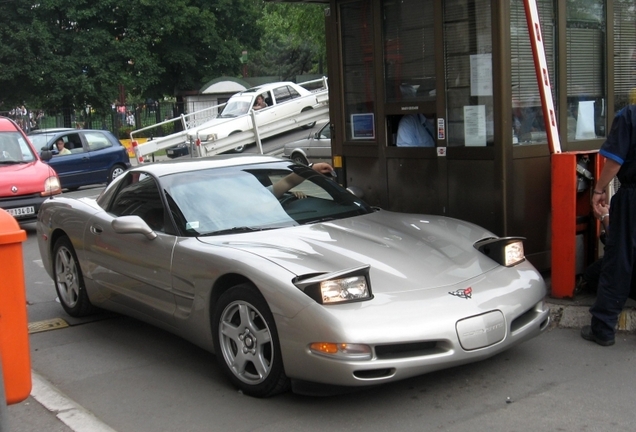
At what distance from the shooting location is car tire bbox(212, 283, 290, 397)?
14.4 feet

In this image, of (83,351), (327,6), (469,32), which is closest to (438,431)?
(83,351)

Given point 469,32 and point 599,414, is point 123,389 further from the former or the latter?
point 469,32

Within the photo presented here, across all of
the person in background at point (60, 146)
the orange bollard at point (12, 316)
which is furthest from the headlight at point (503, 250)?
the person in background at point (60, 146)

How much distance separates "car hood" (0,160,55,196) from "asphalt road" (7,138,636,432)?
22.1 feet

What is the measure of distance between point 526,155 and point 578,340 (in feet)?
6.48

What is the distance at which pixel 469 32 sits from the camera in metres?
7.04

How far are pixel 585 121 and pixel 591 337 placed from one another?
2.71m

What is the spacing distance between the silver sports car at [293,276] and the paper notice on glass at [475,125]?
156 cm

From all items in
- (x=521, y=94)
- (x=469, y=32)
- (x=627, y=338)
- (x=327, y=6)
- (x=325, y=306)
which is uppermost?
(x=327, y=6)

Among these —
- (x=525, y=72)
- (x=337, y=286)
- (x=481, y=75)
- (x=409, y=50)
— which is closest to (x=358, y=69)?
(x=409, y=50)

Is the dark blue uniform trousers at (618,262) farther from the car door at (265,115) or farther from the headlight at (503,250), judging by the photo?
the car door at (265,115)

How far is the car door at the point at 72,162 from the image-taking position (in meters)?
18.0

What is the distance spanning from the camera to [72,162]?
59.9 feet

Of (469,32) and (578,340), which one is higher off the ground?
(469,32)
